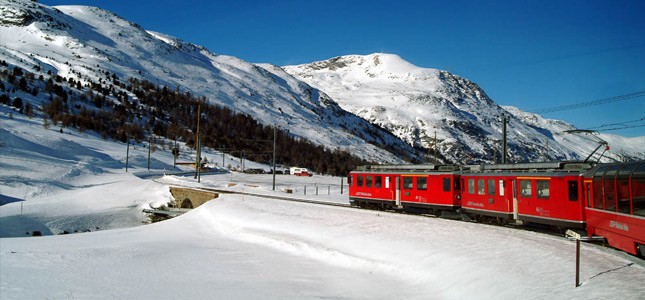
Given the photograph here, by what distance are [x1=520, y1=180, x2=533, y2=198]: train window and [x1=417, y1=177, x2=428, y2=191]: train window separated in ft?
25.4

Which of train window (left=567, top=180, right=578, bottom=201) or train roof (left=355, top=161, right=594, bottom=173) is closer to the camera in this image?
train window (left=567, top=180, right=578, bottom=201)

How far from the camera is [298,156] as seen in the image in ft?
568

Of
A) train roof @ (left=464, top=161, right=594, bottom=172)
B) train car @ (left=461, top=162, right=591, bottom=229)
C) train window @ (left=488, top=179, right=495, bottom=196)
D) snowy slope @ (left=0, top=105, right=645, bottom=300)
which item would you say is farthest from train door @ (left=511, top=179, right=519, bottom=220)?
snowy slope @ (left=0, top=105, right=645, bottom=300)

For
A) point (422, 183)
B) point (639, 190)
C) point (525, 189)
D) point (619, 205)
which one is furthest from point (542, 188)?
point (422, 183)

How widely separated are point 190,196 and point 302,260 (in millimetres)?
33432

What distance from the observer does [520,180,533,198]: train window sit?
24.8m

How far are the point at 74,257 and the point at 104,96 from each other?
151m

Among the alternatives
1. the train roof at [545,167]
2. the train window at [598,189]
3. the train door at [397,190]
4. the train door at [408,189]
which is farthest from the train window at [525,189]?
the train door at [397,190]

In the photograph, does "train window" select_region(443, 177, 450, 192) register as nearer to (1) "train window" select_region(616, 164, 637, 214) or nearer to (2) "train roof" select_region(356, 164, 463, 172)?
(2) "train roof" select_region(356, 164, 463, 172)

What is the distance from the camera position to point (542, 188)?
78.3 feet

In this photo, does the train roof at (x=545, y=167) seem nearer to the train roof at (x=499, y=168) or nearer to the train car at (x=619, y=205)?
the train roof at (x=499, y=168)

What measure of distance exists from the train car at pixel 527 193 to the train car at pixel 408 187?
3.63 feet

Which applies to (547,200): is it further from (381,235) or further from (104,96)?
(104,96)

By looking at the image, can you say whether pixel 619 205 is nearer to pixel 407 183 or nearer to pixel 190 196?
pixel 407 183
